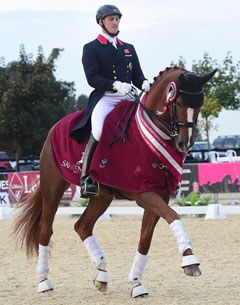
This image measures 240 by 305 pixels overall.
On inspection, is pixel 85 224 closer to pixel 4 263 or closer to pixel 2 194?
pixel 4 263

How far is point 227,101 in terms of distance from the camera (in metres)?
35.4

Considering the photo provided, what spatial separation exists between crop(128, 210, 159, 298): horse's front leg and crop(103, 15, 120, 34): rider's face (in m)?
1.81

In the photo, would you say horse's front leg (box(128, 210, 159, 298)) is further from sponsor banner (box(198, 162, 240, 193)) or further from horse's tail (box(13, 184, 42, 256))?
sponsor banner (box(198, 162, 240, 193))

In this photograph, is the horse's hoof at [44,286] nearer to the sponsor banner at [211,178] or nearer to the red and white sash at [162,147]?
the red and white sash at [162,147]

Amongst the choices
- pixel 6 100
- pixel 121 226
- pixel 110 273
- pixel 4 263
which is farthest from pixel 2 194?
pixel 6 100

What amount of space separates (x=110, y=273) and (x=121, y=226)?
580cm

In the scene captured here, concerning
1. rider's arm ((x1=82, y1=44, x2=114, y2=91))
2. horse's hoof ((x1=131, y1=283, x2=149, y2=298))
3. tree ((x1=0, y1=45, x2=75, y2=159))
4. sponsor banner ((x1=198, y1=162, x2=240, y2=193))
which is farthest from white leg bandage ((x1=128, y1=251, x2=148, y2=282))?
tree ((x1=0, y1=45, x2=75, y2=159))

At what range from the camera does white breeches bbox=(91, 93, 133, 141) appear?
292 inches

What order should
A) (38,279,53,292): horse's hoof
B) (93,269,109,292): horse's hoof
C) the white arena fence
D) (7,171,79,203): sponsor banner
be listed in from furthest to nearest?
1. (7,171,79,203): sponsor banner
2. the white arena fence
3. (38,279,53,292): horse's hoof
4. (93,269,109,292): horse's hoof

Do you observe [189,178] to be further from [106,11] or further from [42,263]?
[106,11]

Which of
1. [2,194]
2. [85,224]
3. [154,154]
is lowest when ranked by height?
[2,194]

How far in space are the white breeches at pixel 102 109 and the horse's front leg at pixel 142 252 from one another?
890mm

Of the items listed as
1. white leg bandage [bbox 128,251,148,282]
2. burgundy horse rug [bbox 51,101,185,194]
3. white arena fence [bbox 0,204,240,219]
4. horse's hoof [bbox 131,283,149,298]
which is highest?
burgundy horse rug [bbox 51,101,185,194]

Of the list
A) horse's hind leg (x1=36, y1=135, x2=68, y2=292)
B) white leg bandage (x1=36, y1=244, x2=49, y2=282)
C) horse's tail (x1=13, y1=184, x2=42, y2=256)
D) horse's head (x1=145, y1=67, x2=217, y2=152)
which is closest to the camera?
horse's head (x1=145, y1=67, x2=217, y2=152)
